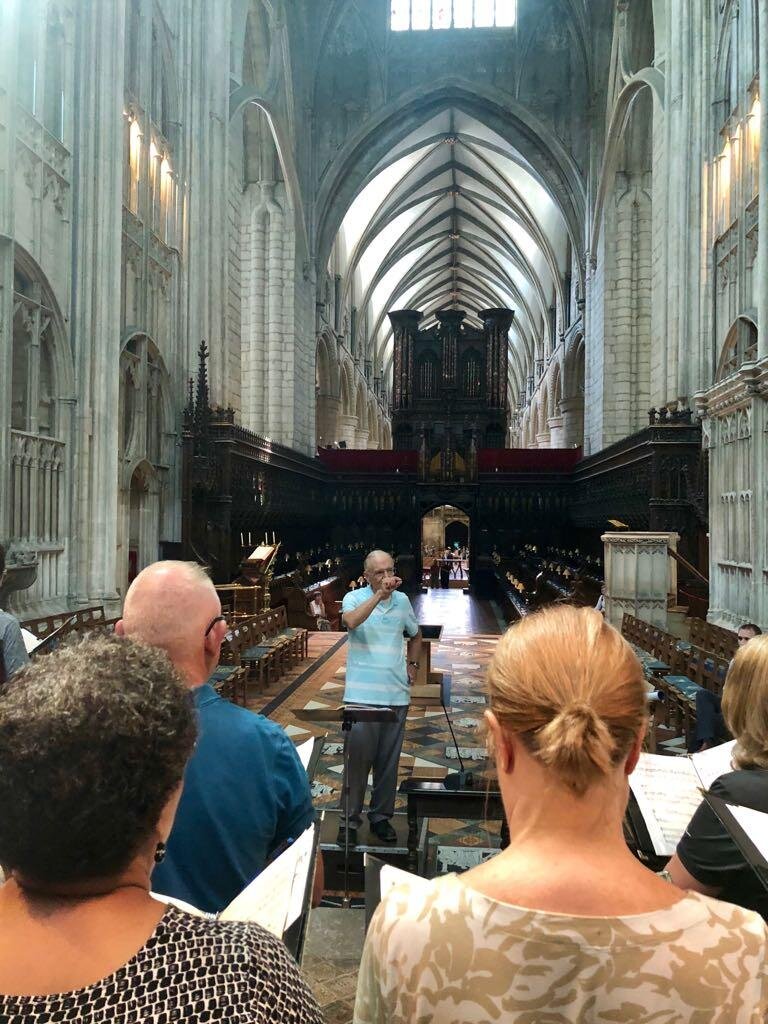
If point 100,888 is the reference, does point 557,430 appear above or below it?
above

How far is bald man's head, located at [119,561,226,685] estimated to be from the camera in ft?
5.70

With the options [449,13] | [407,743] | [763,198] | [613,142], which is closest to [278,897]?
[407,743]

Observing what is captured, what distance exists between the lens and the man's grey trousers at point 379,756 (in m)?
3.95

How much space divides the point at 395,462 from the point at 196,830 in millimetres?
24835

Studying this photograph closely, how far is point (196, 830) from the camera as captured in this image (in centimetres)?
160

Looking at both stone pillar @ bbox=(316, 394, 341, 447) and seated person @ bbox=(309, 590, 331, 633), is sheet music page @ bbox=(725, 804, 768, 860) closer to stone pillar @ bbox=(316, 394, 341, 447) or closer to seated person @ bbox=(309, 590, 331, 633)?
seated person @ bbox=(309, 590, 331, 633)

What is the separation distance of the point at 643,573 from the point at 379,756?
7055mm

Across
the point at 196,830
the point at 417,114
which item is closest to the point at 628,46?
the point at 417,114

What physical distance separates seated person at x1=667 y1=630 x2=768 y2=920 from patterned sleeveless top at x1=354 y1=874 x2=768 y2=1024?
25.2 inches

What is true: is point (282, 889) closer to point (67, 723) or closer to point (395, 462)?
point (67, 723)

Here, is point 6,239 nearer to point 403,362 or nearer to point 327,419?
point 327,419

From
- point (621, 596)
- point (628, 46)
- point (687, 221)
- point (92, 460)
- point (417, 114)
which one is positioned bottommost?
point (621, 596)

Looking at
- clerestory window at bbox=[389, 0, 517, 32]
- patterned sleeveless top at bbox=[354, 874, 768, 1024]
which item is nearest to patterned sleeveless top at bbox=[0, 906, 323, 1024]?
patterned sleeveless top at bbox=[354, 874, 768, 1024]

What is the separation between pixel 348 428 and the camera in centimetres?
3600
